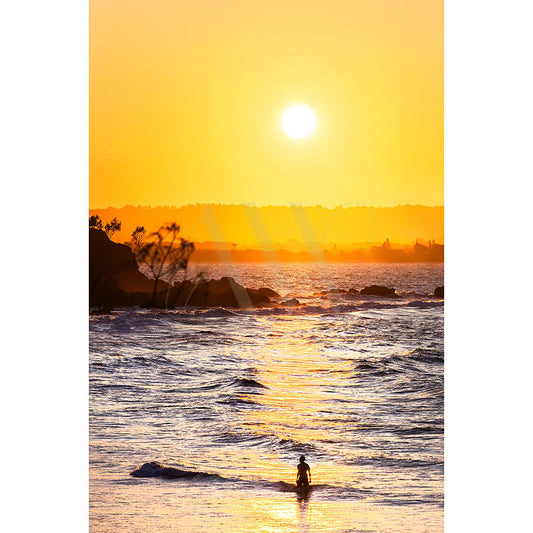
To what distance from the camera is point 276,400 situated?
801cm

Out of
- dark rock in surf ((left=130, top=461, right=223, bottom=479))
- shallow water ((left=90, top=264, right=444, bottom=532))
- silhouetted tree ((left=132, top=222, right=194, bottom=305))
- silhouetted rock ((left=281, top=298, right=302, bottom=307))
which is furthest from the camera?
silhouetted rock ((left=281, top=298, right=302, bottom=307))

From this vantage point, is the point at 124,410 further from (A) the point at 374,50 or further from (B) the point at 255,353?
(A) the point at 374,50

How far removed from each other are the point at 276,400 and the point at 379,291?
4.82ft

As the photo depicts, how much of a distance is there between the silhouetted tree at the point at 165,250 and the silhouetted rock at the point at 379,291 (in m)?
1.75

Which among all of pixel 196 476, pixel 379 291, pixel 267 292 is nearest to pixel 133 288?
pixel 267 292

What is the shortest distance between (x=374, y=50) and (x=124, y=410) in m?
4.28

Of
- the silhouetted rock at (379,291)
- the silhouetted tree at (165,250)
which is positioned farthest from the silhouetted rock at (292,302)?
the silhouetted tree at (165,250)

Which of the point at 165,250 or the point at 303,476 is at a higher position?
the point at 165,250

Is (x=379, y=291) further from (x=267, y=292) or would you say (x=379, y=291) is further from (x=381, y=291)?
(x=267, y=292)

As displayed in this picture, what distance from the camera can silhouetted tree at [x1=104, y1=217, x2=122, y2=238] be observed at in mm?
8023

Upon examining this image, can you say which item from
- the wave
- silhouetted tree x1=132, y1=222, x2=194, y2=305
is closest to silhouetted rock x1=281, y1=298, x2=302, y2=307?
silhouetted tree x1=132, y1=222, x2=194, y2=305

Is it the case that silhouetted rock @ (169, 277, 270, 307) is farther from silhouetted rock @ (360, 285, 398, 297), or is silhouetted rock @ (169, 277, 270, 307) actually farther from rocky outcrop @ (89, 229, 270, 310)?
silhouetted rock @ (360, 285, 398, 297)

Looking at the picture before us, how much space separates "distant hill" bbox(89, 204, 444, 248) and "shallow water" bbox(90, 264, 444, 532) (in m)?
0.27
